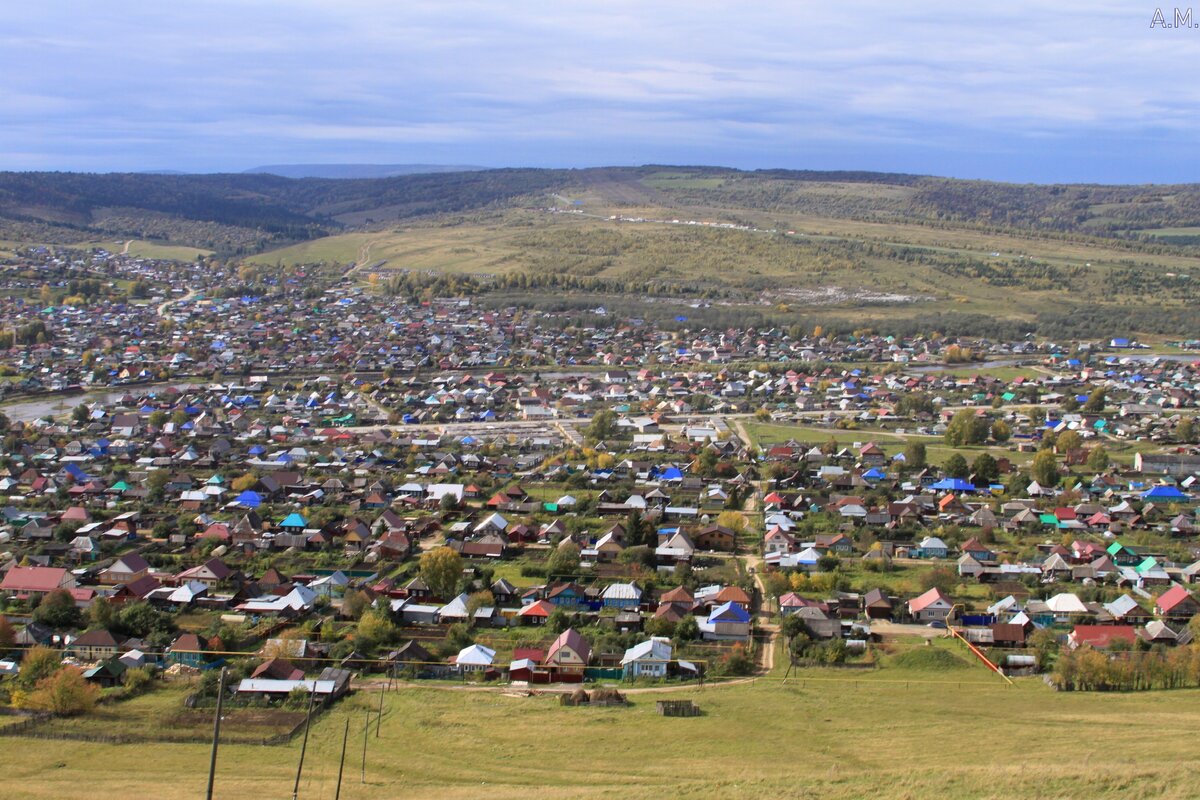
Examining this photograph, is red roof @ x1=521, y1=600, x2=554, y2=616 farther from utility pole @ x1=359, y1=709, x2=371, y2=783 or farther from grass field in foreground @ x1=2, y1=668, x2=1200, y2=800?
utility pole @ x1=359, y1=709, x2=371, y2=783

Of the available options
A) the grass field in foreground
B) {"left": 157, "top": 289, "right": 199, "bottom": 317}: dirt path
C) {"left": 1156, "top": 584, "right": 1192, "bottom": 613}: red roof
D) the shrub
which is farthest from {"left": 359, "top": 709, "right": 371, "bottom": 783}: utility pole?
{"left": 157, "top": 289, "right": 199, "bottom": 317}: dirt path

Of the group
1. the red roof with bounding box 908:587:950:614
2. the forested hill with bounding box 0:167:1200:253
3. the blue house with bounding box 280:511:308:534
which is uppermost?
the forested hill with bounding box 0:167:1200:253

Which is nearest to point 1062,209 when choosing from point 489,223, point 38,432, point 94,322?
point 489,223

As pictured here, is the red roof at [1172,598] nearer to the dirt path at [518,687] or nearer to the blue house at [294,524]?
the dirt path at [518,687]

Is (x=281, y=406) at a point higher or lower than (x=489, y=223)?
lower

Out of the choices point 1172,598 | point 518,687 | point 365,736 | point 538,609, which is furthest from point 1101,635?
point 365,736

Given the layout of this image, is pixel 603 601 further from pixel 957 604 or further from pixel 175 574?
pixel 175 574
